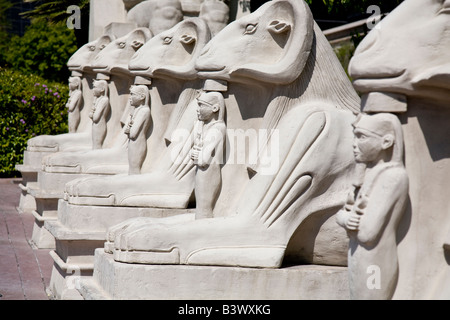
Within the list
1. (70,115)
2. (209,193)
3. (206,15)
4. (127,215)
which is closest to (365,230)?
(209,193)

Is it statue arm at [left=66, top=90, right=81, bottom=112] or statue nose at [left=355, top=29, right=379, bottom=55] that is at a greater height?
statue nose at [left=355, top=29, right=379, bottom=55]

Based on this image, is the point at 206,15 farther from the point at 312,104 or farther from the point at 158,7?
the point at 312,104

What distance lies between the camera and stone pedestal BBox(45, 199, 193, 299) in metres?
6.61

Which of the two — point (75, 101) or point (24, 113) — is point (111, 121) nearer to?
point (75, 101)

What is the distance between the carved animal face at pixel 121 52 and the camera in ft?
27.9

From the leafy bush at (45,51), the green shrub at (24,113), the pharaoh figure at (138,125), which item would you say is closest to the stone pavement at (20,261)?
the pharaoh figure at (138,125)

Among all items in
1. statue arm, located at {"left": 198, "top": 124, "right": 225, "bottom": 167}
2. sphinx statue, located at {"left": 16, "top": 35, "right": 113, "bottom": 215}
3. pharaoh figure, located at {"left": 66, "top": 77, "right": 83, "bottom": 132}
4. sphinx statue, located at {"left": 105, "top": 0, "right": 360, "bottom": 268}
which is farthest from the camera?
pharaoh figure, located at {"left": 66, "top": 77, "right": 83, "bottom": 132}

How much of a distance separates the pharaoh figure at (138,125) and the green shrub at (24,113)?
6991 mm

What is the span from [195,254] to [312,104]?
1159mm

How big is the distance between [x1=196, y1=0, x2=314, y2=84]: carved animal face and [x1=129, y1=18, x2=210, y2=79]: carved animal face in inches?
58.7

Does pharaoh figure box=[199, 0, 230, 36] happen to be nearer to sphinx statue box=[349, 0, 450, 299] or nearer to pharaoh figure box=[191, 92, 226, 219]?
pharaoh figure box=[191, 92, 226, 219]

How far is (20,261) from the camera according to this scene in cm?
770

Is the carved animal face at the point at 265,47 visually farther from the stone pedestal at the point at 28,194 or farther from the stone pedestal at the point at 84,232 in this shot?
the stone pedestal at the point at 28,194

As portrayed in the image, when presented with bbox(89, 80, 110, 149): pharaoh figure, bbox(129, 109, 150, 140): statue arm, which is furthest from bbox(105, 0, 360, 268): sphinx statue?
bbox(89, 80, 110, 149): pharaoh figure
